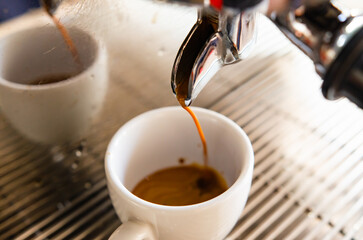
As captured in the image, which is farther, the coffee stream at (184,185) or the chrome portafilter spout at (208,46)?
the coffee stream at (184,185)

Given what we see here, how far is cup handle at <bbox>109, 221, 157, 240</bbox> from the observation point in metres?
0.34

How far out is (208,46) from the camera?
296mm

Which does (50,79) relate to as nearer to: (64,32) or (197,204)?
(64,32)

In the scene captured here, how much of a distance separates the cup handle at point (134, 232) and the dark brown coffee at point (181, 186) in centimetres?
5

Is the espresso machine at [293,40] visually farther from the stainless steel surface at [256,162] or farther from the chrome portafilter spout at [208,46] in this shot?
the stainless steel surface at [256,162]

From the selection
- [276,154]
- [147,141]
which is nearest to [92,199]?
[147,141]

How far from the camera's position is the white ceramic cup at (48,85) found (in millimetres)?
367

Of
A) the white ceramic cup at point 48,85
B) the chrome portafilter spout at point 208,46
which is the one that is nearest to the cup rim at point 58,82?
the white ceramic cup at point 48,85

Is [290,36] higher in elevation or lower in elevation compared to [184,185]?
higher

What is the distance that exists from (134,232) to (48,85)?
0.14 m

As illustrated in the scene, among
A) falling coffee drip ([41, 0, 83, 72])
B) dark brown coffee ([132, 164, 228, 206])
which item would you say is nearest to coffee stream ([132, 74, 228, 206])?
dark brown coffee ([132, 164, 228, 206])

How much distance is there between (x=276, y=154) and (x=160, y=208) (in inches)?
6.8

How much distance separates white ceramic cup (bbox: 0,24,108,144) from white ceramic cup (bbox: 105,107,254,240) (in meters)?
0.05

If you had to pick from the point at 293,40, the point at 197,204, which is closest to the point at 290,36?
the point at 293,40
